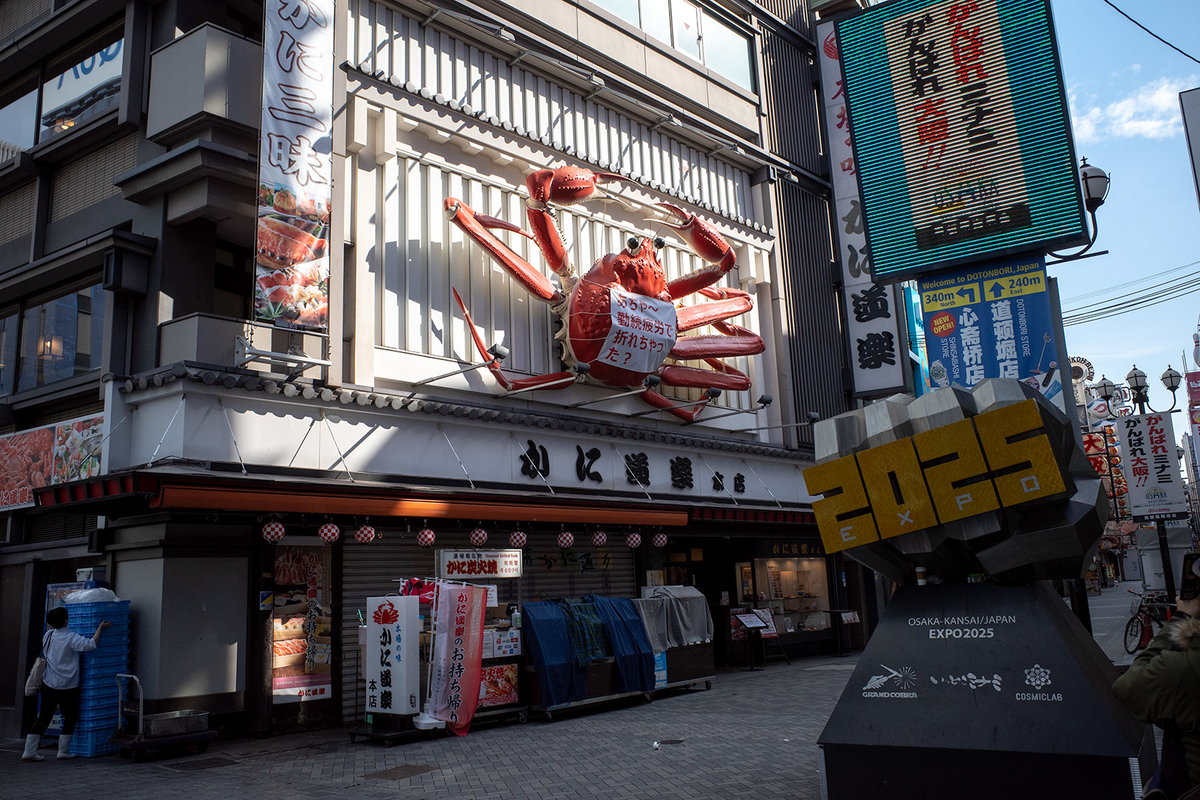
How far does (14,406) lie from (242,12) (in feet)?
24.4

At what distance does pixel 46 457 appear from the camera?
13375 mm

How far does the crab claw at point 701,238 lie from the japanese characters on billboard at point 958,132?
3600mm

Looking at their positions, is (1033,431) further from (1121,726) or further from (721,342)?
(721,342)

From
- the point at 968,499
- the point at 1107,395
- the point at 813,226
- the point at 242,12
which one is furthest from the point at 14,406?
the point at 1107,395

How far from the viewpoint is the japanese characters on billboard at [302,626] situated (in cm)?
1230

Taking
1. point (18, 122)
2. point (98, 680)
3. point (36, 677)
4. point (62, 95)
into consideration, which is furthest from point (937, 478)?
point (18, 122)

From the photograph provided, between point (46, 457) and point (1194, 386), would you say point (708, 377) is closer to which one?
point (46, 457)

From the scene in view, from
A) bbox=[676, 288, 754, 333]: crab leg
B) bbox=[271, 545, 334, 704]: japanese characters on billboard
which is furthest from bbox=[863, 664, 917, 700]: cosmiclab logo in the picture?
bbox=[676, 288, 754, 333]: crab leg

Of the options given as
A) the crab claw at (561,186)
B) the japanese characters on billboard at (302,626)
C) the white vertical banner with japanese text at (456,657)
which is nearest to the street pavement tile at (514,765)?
the white vertical banner with japanese text at (456,657)

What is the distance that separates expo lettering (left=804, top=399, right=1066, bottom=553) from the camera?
6.76 metres

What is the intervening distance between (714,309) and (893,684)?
13234 mm

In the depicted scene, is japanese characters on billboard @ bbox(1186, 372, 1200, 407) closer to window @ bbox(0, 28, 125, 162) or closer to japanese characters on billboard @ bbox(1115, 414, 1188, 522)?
japanese characters on billboard @ bbox(1115, 414, 1188, 522)

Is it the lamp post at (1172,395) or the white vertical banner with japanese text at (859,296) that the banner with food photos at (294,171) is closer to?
the white vertical banner with japanese text at (859,296)

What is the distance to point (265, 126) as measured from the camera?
39.8 ft
